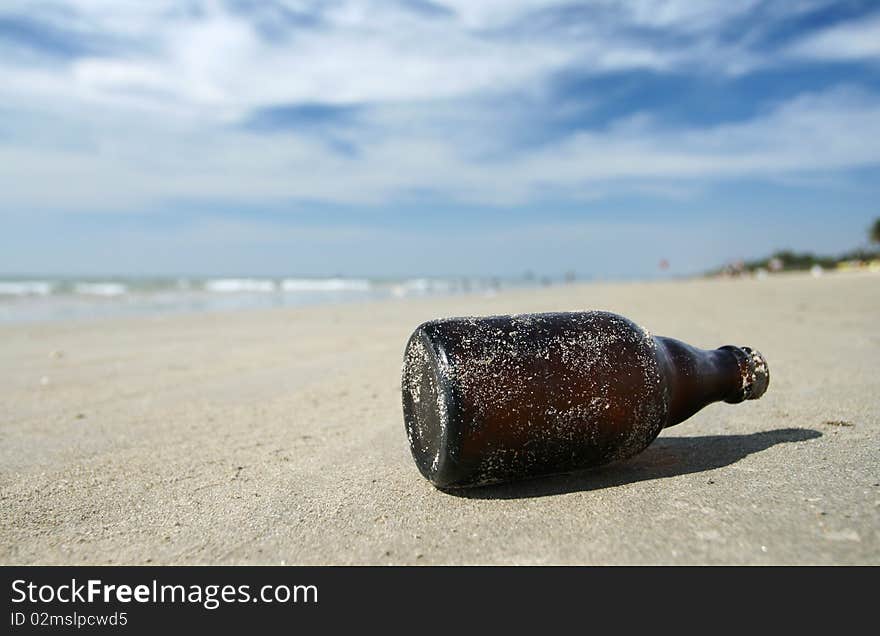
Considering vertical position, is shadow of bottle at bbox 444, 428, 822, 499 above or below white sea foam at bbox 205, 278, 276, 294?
below

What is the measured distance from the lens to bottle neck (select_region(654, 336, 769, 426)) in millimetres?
2326

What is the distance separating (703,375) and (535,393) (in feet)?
2.42

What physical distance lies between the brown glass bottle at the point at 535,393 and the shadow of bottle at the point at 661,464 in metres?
0.11

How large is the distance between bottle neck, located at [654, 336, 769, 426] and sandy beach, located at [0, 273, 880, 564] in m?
0.26

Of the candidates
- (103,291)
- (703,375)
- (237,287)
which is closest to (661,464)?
(703,375)

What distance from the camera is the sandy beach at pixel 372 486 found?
189 cm

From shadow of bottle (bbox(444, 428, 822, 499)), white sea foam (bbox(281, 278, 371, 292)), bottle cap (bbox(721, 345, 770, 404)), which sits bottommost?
shadow of bottle (bbox(444, 428, 822, 499))

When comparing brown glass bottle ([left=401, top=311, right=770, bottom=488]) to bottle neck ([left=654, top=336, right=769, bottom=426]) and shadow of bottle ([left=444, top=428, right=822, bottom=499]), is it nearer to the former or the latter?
bottle neck ([left=654, top=336, right=769, bottom=426])

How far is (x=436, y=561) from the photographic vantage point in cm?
185

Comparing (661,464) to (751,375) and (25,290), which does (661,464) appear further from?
(25,290)

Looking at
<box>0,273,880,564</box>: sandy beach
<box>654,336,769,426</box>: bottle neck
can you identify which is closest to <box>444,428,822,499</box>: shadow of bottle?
<box>0,273,880,564</box>: sandy beach
